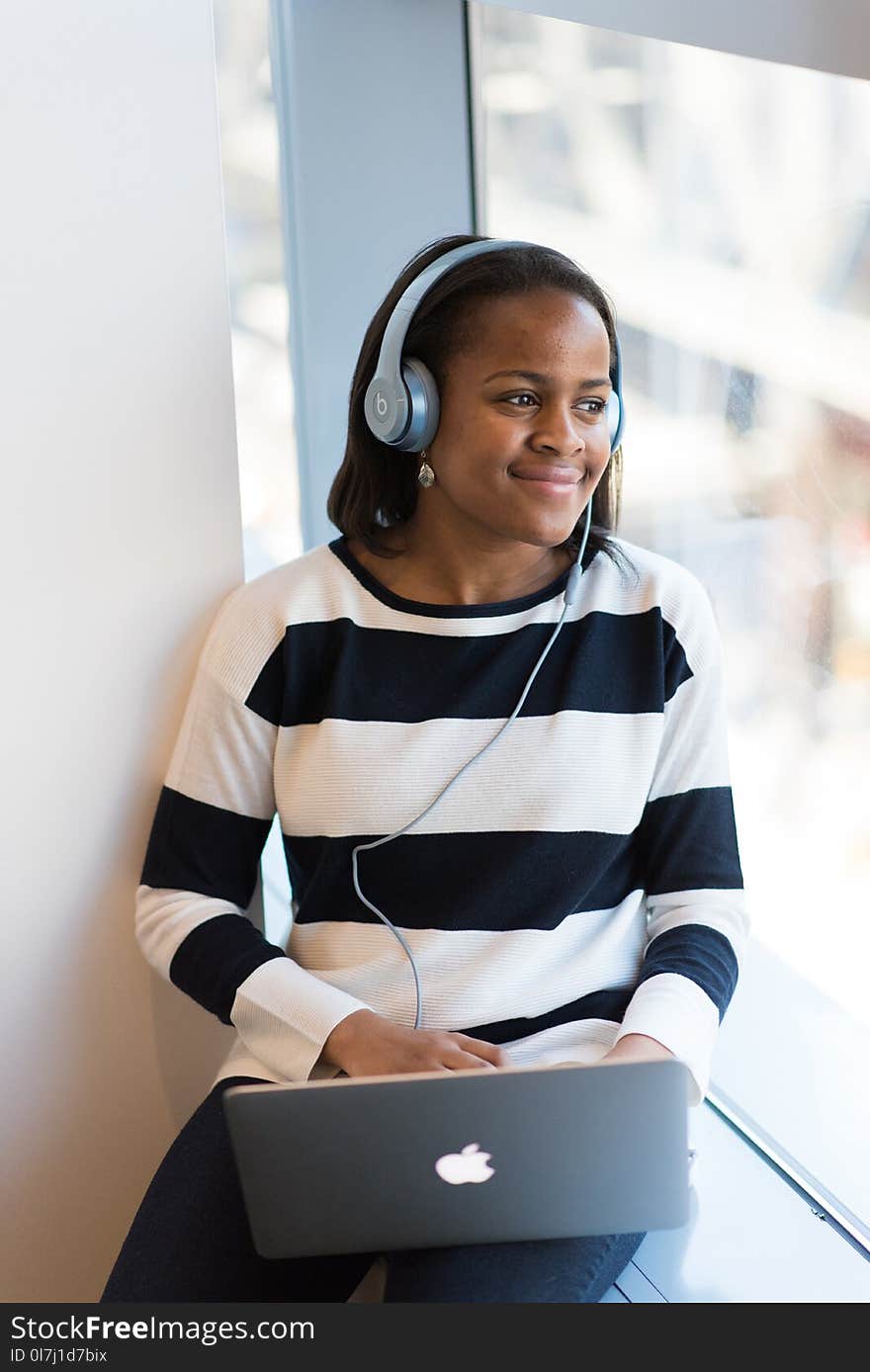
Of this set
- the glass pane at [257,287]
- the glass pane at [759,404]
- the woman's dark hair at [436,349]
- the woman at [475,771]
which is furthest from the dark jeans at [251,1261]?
the glass pane at [257,287]

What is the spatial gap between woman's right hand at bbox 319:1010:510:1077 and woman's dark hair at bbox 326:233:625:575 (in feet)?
1.46

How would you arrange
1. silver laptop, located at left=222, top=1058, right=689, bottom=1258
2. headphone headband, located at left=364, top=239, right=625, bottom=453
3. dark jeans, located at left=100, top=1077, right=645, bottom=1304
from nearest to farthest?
silver laptop, located at left=222, top=1058, right=689, bottom=1258 → dark jeans, located at left=100, top=1077, right=645, bottom=1304 → headphone headband, located at left=364, top=239, right=625, bottom=453

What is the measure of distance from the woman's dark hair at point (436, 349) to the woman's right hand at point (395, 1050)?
44cm

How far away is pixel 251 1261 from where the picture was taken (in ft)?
3.49

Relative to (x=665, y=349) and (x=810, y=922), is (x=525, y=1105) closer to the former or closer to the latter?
(x=810, y=922)

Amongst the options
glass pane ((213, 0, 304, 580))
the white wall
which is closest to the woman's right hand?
the white wall

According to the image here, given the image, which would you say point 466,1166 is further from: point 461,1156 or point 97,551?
point 97,551

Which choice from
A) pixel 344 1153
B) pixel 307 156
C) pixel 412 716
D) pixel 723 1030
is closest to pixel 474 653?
pixel 412 716

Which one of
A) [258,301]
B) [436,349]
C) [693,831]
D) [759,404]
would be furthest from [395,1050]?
[258,301]

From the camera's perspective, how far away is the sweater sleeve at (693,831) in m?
1.20

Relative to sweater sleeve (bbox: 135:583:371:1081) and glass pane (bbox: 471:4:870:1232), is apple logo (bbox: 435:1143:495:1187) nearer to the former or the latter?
sweater sleeve (bbox: 135:583:371:1081)

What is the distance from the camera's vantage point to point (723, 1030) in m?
1.54

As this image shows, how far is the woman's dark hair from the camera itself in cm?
118

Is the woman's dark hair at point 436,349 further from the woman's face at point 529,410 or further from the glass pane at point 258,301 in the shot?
the glass pane at point 258,301
